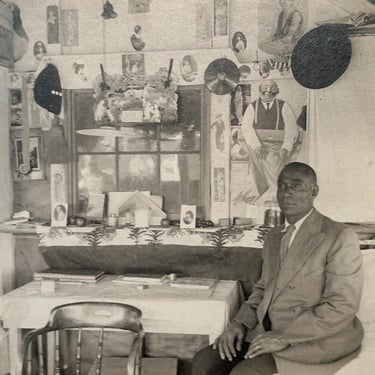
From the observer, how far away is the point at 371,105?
3453 mm

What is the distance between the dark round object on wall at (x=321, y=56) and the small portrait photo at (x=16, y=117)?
2.31 m

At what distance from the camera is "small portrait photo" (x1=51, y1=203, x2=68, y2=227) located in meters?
4.24

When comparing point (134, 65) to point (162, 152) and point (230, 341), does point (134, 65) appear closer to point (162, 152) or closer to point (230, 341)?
point (162, 152)

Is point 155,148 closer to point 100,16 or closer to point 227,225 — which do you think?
point 227,225

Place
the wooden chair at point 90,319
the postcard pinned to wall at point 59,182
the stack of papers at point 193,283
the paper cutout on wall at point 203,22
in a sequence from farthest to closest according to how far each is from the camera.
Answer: the postcard pinned to wall at point 59,182 → the paper cutout on wall at point 203,22 → the stack of papers at point 193,283 → the wooden chair at point 90,319

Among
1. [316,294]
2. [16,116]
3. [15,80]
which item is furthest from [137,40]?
[316,294]

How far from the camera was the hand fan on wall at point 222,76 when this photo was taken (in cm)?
403

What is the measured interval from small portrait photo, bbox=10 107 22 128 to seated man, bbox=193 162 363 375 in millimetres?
2384

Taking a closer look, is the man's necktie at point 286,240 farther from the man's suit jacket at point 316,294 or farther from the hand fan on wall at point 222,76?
the hand fan on wall at point 222,76

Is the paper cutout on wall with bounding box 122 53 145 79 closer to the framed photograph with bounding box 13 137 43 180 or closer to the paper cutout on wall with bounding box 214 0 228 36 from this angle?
the paper cutout on wall with bounding box 214 0 228 36

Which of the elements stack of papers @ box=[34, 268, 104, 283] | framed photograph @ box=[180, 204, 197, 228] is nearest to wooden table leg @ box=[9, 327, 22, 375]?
stack of papers @ box=[34, 268, 104, 283]

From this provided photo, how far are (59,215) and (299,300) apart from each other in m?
2.19

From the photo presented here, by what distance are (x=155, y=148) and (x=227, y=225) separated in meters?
0.88

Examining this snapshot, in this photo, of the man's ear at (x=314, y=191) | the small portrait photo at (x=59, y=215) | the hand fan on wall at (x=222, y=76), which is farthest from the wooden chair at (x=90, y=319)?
the hand fan on wall at (x=222, y=76)
